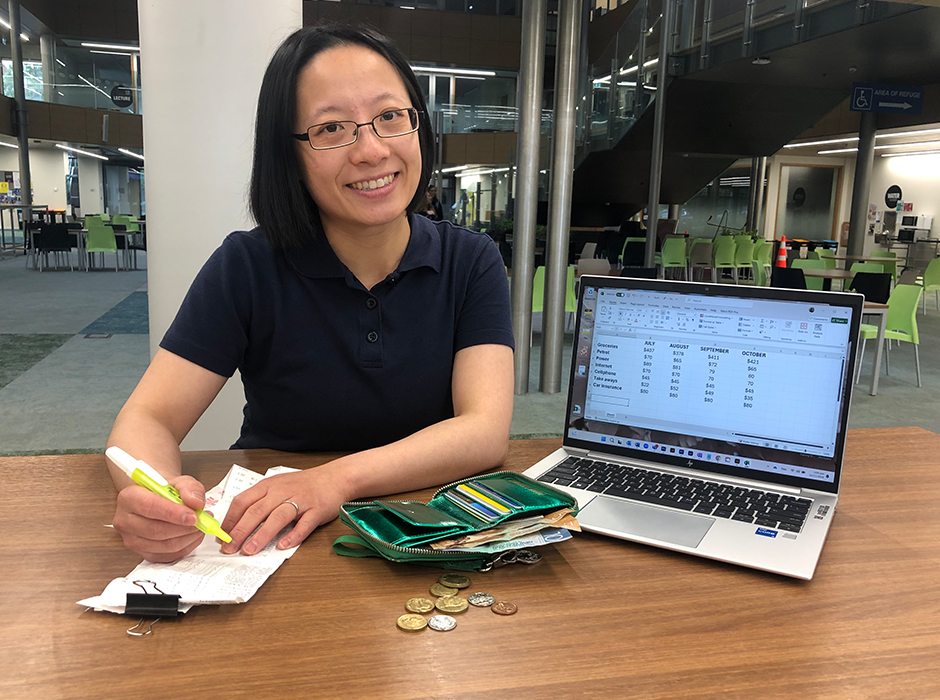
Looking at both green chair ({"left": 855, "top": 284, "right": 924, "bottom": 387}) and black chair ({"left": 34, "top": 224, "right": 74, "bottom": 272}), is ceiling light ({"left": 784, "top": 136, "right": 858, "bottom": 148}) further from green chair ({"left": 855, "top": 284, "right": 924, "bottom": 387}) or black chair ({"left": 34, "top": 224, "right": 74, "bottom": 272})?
black chair ({"left": 34, "top": 224, "right": 74, "bottom": 272})

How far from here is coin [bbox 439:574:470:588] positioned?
2.85 ft

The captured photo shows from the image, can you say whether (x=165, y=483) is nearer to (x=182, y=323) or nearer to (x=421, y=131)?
(x=182, y=323)

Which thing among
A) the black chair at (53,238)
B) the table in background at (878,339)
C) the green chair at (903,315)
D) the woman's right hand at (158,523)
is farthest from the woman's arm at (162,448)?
the black chair at (53,238)

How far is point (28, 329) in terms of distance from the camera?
7.05 m

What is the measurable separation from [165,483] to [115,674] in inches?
10.5

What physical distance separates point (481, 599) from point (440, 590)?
0.05 m

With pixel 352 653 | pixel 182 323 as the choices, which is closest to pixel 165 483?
pixel 352 653

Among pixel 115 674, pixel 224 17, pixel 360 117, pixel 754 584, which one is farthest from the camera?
pixel 224 17

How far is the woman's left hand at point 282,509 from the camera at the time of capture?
3.07 ft

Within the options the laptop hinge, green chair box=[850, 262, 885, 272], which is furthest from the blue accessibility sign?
the laptop hinge

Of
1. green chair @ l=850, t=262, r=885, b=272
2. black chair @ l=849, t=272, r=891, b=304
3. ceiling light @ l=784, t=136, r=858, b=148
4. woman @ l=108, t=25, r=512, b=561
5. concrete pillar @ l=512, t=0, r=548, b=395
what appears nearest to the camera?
woman @ l=108, t=25, r=512, b=561

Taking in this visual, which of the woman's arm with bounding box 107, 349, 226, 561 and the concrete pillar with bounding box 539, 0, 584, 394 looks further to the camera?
the concrete pillar with bounding box 539, 0, 584, 394

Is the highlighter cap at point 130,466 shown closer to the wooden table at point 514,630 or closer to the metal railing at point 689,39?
the wooden table at point 514,630

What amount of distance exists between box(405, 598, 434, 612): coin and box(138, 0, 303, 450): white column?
5.56 ft
